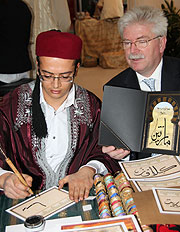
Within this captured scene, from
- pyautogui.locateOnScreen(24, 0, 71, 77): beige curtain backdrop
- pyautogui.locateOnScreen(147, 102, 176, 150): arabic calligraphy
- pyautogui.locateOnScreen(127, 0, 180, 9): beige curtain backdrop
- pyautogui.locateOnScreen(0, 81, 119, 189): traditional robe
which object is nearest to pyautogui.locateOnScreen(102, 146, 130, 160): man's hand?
pyautogui.locateOnScreen(0, 81, 119, 189): traditional robe

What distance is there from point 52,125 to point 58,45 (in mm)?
449

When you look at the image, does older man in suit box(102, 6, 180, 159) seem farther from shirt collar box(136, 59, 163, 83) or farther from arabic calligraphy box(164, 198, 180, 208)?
arabic calligraphy box(164, 198, 180, 208)

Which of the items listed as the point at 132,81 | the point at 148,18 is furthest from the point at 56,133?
the point at 148,18

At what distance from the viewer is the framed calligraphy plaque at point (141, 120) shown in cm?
138

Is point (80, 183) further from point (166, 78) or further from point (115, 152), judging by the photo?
point (166, 78)

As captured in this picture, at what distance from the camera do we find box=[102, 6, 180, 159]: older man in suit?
6.32 ft

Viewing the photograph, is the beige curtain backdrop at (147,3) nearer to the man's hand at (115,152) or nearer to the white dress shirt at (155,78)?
the white dress shirt at (155,78)

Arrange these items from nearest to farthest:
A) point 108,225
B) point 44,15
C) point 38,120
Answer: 1. point 108,225
2. point 38,120
3. point 44,15

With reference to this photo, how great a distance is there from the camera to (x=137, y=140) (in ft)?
4.65

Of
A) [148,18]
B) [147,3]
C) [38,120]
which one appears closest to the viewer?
[38,120]

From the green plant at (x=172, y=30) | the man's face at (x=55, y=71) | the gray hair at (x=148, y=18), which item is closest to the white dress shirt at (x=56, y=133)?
the man's face at (x=55, y=71)

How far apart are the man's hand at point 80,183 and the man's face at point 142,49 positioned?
84cm

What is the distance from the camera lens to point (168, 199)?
114cm

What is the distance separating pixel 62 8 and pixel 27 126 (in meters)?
2.62
